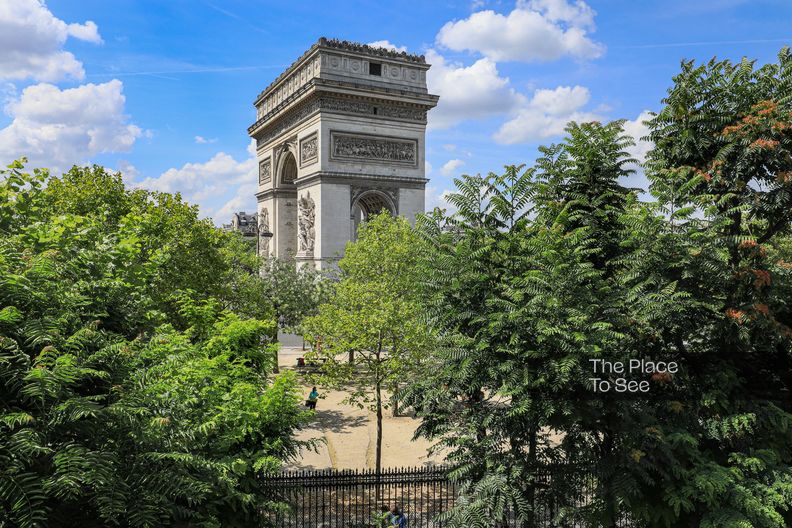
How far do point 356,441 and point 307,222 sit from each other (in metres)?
23.4

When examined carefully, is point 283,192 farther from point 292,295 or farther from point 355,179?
point 292,295

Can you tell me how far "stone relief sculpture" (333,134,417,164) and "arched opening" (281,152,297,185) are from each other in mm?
8438

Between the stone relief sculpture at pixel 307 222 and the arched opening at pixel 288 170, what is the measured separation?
6314mm

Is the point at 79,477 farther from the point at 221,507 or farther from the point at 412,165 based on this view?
the point at 412,165

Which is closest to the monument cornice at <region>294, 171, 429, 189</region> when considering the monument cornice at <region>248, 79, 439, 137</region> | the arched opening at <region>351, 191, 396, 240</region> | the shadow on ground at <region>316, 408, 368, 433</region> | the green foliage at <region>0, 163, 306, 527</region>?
the arched opening at <region>351, 191, 396, 240</region>

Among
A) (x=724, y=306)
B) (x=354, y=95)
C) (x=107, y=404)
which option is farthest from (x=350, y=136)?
(x=107, y=404)

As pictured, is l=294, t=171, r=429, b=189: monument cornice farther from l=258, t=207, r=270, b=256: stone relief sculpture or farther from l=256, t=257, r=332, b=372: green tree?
l=258, t=207, r=270, b=256: stone relief sculpture

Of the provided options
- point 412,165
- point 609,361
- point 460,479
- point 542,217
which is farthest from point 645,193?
point 412,165

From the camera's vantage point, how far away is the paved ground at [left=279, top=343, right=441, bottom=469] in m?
16.5

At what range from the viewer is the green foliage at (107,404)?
5.34 meters

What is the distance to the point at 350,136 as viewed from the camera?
1490 inches

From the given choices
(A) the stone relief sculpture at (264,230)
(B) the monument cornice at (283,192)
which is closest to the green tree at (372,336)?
(B) the monument cornice at (283,192)

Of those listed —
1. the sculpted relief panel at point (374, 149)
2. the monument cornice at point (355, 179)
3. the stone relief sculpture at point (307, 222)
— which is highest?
the sculpted relief panel at point (374, 149)

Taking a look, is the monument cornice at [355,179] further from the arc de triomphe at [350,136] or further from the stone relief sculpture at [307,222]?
the stone relief sculpture at [307,222]
